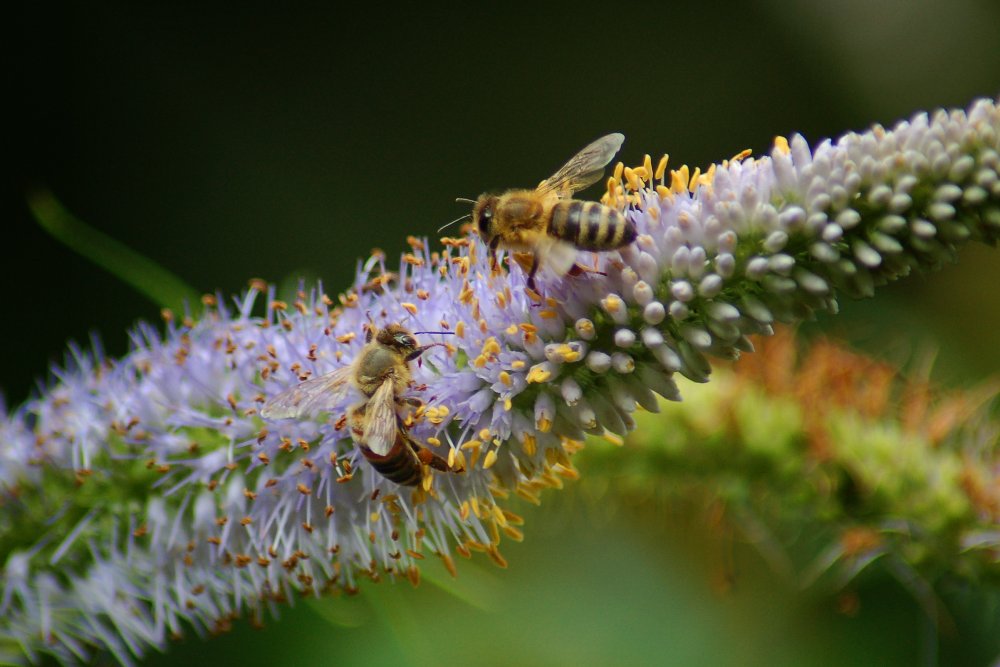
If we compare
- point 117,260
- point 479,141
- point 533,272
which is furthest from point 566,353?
point 479,141

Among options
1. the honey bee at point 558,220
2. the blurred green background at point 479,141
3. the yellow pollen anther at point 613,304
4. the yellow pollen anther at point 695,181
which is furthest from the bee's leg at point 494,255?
the blurred green background at point 479,141

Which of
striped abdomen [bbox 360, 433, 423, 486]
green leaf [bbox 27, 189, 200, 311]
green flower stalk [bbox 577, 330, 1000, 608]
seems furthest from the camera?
green leaf [bbox 27, 189, 200, 311]

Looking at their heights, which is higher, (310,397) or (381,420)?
(310,397)

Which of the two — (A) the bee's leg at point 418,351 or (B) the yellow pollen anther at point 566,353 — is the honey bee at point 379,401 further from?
(B) the yellow pollen anther at point 566,353

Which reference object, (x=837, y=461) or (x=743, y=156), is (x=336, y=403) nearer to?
(x=743, y=156)

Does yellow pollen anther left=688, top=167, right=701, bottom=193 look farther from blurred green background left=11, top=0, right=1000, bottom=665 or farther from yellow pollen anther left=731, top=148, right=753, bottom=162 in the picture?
blurred green background left=11, top=0, right=1000, bottom=665

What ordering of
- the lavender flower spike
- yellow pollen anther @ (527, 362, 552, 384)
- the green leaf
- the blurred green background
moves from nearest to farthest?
the lavender flower spike, yellow pollen anther @ (527, 362, 552, 384), the green leaf, the blurred green background

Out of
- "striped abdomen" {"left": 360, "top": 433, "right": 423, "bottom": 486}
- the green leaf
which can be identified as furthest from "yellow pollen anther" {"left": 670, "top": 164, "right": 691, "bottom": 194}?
the green leaf
